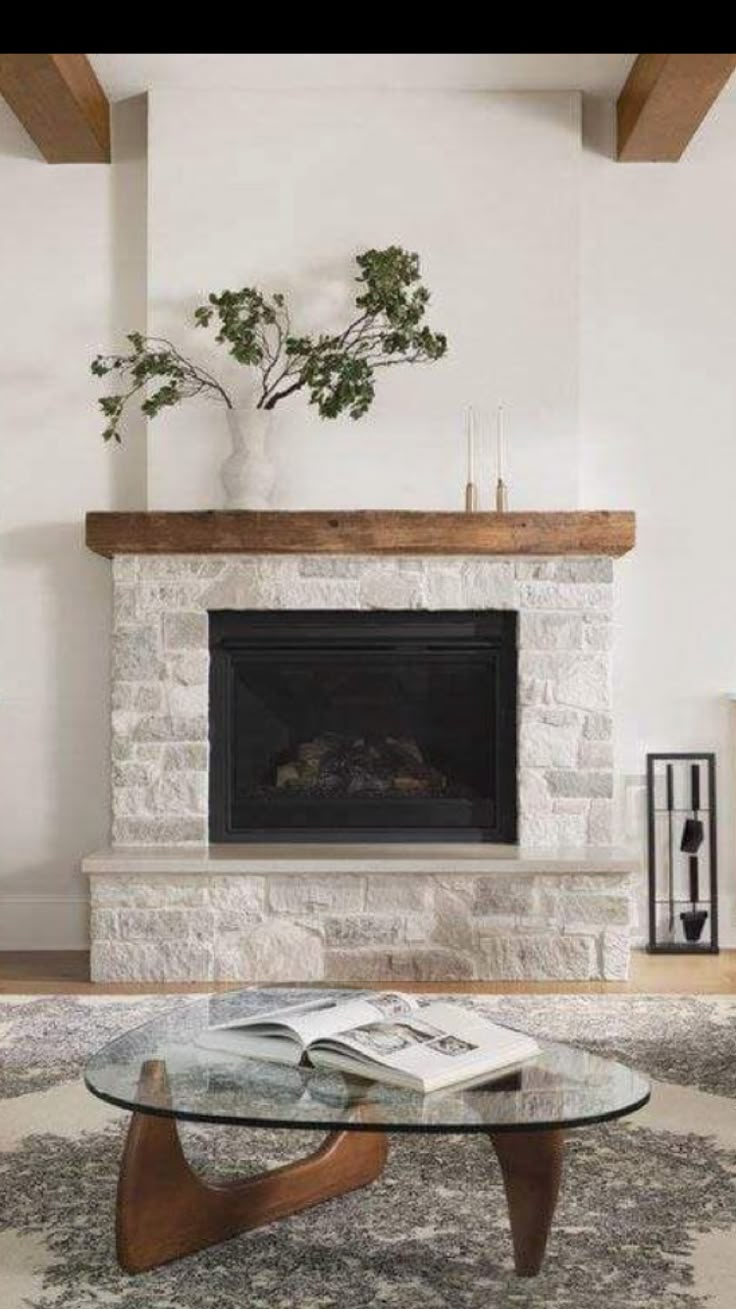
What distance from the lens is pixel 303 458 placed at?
5086 mm

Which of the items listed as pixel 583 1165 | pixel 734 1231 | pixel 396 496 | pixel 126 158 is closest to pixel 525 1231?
pixel 734 1231

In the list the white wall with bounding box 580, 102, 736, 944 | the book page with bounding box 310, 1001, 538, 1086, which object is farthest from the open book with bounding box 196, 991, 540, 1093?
the white wall with bounding box 580, 102, 736, 944

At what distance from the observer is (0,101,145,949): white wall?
520 centimetres

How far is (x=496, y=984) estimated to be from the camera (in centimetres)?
464

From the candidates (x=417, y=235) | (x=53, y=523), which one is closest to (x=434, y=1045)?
(x=53, y=523)

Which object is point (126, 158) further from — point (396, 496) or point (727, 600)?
point (727, 600)

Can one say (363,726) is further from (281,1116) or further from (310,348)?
(281,1116)

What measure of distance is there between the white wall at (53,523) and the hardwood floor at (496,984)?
15.0 inches

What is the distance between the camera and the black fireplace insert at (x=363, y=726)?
5.01 metres

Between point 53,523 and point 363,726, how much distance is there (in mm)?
1260

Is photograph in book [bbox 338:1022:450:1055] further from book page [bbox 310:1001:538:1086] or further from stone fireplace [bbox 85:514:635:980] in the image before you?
stone fireplace [bbox 85:514:635:980]

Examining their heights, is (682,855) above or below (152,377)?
below

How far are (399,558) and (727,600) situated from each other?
3.90 ft

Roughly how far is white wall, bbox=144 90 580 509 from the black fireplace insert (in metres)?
0.44
